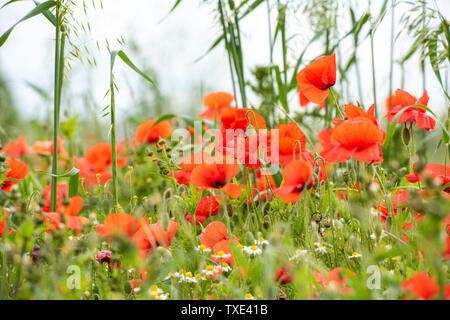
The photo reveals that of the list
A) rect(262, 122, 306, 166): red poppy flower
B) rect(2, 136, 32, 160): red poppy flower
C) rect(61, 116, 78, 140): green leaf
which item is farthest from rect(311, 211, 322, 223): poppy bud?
rect(2, 136, 32, 160): red poppy flower

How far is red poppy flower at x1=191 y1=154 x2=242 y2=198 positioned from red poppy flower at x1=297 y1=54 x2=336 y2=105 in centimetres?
26

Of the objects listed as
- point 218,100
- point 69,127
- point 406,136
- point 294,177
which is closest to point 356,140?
point 294,177

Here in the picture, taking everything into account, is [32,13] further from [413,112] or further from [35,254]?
[413,112]

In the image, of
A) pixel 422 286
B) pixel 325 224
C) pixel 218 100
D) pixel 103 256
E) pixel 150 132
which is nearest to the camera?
pixel 422 286

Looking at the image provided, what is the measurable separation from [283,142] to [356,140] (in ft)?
0.61

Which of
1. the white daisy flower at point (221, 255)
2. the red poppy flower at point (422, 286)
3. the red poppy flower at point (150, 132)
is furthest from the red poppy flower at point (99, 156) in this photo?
the red poppy flower at point (422, 286)

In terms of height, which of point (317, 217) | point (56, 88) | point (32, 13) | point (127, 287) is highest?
point (32, 13)

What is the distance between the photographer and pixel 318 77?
1.02 m

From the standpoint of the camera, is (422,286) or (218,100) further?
(218,100)

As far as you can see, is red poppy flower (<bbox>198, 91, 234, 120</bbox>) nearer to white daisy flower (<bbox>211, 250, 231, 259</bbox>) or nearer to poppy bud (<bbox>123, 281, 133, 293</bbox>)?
white daisy flower (<bbox>211, 250, 231, 259</bbox>)

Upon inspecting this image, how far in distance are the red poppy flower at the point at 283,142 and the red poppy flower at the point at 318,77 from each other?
93 millimetres

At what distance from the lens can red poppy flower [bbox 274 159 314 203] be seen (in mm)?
821
